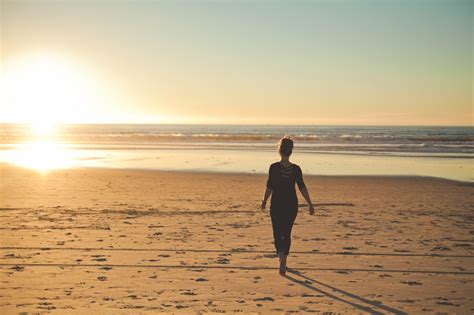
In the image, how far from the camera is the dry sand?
215 inches

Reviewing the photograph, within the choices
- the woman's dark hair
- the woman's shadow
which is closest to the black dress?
the woman's dark hair

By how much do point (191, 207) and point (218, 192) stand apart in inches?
111

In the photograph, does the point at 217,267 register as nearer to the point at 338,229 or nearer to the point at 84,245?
the point at 84,245

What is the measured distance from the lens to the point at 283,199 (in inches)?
259

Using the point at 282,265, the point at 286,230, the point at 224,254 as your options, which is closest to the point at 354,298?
the point at 282,265

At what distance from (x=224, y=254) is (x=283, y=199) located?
1569 mm

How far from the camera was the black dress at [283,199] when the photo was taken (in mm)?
6559

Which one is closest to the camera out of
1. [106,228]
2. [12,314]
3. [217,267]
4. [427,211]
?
[12,314]

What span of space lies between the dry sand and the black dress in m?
0.52

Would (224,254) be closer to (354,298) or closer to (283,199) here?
(283,199)

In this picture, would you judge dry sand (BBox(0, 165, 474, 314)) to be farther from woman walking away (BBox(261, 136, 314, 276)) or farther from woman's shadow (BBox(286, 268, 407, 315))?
woman walking away (BBox(261, 136, 314, 276))

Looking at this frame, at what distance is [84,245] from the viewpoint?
7.92 m

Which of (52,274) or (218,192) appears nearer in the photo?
(52,274)

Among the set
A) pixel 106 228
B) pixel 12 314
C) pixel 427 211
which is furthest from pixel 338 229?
pixel 12 314
